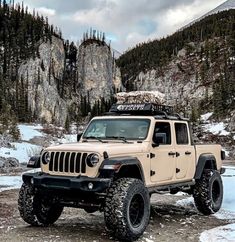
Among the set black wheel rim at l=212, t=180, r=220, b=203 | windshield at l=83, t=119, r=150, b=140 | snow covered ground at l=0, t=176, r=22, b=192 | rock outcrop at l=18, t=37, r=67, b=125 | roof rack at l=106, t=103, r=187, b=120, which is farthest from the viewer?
rock outcrop at l=18, t=37, r=67, b=125

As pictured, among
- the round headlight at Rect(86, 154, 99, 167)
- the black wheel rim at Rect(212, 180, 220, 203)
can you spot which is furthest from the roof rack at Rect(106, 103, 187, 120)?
the round headlight at Rect(86, 154, 99, 167)

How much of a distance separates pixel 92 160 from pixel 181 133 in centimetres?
318

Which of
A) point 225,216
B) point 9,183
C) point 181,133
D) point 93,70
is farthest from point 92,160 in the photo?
point 93,70

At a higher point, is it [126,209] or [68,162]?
[68,162]

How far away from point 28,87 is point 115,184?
8215cm

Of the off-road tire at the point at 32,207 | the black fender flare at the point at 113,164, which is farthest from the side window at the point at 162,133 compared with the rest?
the off-road tire at the point at 32,207

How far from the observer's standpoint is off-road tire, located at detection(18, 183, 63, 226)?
805 cm

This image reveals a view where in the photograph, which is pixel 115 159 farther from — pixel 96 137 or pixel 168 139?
pixel 168 139

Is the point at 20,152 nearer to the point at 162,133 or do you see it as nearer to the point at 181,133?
the point at 181,133

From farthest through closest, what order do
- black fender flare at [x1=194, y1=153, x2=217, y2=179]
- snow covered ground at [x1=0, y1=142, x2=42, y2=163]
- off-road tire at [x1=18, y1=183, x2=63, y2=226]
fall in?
snow covered ground at [x1=0, y1=142, x2=42, y2=163] < black fender flare at [x1=194, y1=153, x2=217, y2=179] < off-road tire at [x1=18, y1=183, x2=63, y2=226]

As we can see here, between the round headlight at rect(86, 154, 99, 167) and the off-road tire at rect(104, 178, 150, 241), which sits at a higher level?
the round headlight at rect(86, 154, 99, 167)

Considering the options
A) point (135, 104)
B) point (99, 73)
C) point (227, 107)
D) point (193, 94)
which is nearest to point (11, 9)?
point (99, 73)

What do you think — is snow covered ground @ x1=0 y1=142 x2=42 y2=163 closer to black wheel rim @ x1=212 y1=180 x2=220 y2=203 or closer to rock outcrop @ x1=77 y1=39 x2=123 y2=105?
black wheel rim @ x1=212 y1=180 x2=220 y2=203

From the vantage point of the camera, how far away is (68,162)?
745 cm
